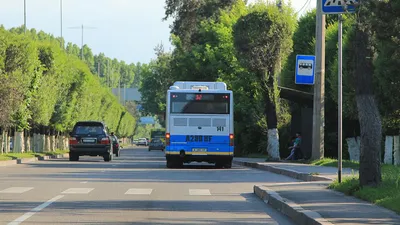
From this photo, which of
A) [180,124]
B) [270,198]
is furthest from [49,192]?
[180,124]

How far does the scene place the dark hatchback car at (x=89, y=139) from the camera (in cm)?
4338

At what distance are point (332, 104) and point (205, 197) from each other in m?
26.5

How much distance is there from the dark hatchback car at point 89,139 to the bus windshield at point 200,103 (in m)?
9.56

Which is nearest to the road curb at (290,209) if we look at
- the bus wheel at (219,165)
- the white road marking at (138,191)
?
the white road marking at (138,191)

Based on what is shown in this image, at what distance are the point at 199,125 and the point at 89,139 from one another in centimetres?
1008

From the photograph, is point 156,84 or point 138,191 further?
point 156,84

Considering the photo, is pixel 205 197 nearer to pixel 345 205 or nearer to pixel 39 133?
pixel 345 205

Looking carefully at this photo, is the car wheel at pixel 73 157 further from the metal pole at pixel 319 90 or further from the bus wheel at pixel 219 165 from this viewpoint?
the metal pole at pixel 319 90

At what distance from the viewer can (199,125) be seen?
34.9 metres

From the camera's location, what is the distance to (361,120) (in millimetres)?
16875

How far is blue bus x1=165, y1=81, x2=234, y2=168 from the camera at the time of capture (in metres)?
34.7

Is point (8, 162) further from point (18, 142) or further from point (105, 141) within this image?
point (18, 142)

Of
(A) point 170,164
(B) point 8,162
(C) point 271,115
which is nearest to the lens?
(A) point 170,164

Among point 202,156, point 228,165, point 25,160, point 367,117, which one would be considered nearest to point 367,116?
point 367,117
